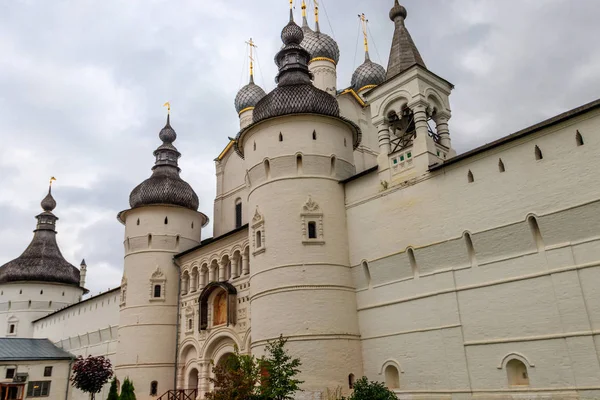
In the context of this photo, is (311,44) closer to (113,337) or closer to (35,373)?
(113,337)

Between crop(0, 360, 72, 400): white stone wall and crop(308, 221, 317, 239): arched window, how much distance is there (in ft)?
70.4

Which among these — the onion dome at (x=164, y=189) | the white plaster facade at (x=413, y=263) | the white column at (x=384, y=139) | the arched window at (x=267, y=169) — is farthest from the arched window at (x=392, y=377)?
the onion dome at (x=164, y=189)

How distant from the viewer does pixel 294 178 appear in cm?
1753

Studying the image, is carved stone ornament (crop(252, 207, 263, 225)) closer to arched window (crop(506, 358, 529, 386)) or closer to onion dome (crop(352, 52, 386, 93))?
arched window (crop(506, 358, 529, 386))

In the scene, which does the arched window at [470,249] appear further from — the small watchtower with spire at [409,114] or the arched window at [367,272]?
the arched window at [367,272]

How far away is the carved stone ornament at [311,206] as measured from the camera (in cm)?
1711

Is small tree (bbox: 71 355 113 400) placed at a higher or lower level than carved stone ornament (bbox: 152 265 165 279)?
lower

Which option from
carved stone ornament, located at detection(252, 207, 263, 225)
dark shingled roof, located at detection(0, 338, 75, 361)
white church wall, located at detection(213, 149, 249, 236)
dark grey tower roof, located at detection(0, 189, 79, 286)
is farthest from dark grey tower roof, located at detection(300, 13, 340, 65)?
dark grey tower roof, located at detection(0, 189, 79, 286)

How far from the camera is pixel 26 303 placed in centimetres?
3825

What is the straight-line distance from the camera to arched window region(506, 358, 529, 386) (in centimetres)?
1263

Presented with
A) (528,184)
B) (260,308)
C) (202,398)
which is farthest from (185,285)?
(528,184)

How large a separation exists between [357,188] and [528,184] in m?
5.62

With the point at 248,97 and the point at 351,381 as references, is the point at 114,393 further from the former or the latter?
the point at 248,97

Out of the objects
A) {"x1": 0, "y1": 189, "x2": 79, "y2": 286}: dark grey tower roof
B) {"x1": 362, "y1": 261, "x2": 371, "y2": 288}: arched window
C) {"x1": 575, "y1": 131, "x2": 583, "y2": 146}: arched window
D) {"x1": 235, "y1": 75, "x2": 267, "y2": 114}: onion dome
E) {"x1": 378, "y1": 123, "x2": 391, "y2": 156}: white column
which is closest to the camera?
{"x1": 575, "y1": 131, "x2": 583, "y2": 146}: arched window
